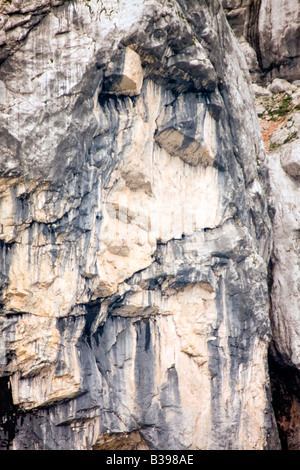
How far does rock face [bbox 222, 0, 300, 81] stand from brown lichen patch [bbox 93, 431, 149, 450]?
20.2 metres

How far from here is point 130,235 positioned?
13734mm

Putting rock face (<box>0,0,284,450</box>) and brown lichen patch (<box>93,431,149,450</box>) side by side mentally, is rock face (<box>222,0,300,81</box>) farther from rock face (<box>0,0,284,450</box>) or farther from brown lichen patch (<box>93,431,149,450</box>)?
brown lichen patch (<box>93,431,149,450</box>)

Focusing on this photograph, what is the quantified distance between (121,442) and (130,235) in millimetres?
6957

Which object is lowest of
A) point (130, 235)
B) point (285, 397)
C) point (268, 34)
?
point (285, 397)

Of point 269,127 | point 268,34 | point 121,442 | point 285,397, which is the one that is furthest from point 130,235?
point 268,34

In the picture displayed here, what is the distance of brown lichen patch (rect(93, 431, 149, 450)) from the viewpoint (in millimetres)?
14258

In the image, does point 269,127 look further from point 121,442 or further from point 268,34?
point 121,442

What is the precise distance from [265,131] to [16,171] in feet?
50.1

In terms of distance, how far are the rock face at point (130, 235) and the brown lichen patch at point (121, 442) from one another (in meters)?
0.07

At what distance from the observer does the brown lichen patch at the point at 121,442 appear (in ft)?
46.8

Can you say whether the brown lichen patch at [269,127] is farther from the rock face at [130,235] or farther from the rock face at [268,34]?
the rock face at [130,235]

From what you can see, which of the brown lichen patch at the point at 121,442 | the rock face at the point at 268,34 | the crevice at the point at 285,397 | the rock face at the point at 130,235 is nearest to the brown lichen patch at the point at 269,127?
the rock face at the point at 268,34

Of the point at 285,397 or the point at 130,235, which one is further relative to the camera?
the point at 285,397

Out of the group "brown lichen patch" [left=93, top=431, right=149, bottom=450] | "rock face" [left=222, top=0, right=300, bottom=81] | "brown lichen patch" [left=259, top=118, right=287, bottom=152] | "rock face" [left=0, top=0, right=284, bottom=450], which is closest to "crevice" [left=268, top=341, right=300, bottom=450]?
"rock face" [left=0, top=0, right=284, bottom=450]
